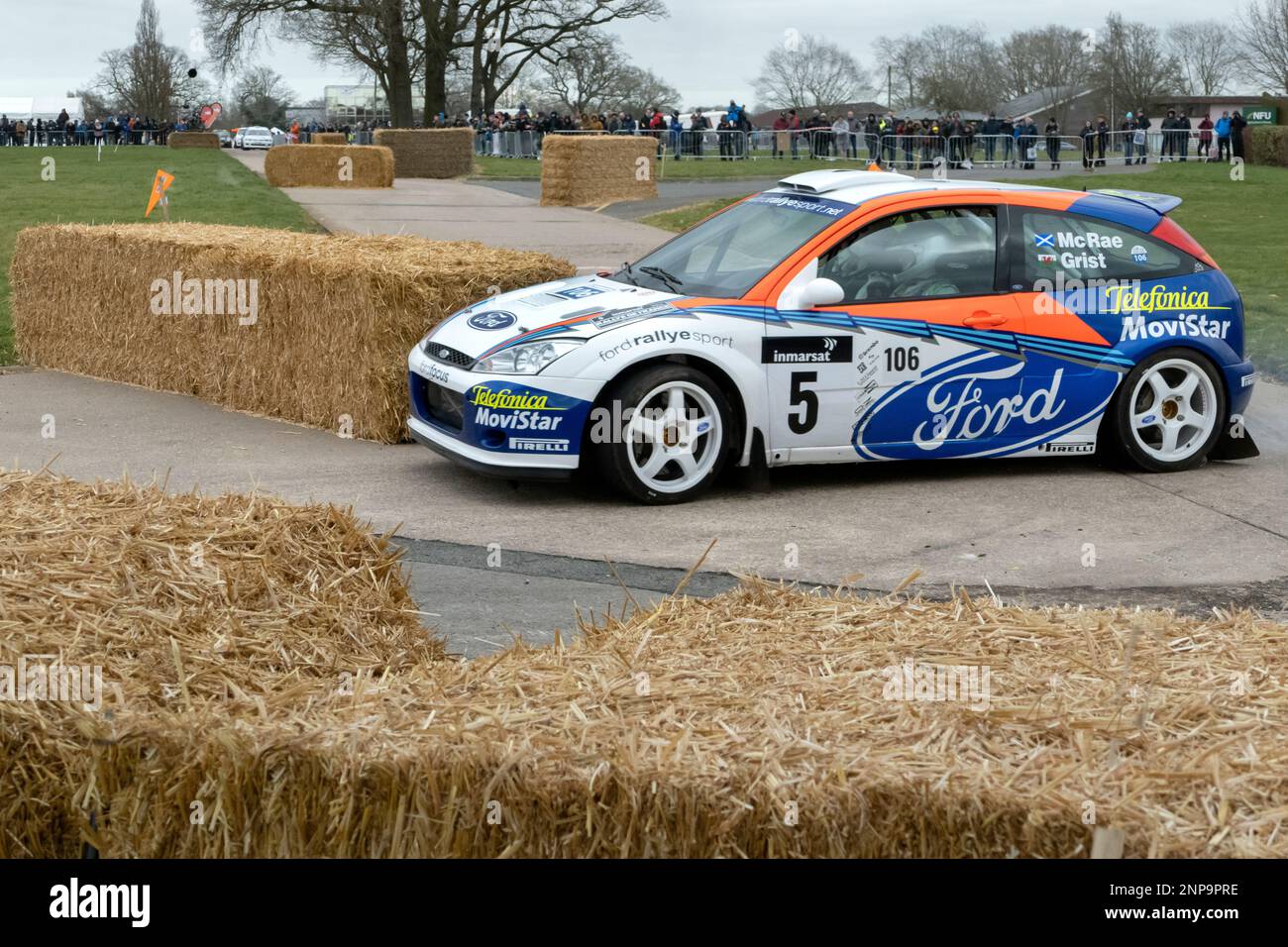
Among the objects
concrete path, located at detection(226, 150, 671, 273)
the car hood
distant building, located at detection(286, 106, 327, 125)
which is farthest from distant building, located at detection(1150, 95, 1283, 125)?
the car hood

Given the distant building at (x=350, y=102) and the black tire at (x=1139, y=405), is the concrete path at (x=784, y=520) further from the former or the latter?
the distant building at (x=350, y=102)

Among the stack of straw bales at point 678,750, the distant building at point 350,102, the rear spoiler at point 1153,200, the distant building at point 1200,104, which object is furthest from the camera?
the distant building at point 350,102

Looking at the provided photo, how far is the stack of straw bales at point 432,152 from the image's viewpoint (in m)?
42.3

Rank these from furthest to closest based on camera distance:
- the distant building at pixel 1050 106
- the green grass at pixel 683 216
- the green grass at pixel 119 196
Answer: the distant building at pixel 1050 106, the green grass at pixel 683 216, the green grass at pixel 119 196

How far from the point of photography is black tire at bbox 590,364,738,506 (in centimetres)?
810

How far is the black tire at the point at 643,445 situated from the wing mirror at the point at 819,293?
65 centimetres

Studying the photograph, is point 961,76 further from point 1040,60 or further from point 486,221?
point 486,221

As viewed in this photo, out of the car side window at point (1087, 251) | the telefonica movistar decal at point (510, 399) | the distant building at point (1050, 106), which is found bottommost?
the telefonica movistar decal at point (510, 399)

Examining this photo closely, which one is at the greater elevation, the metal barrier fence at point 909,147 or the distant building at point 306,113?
the distant building at point 306,113

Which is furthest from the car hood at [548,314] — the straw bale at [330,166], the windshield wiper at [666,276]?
the straw bale at [330,166]
